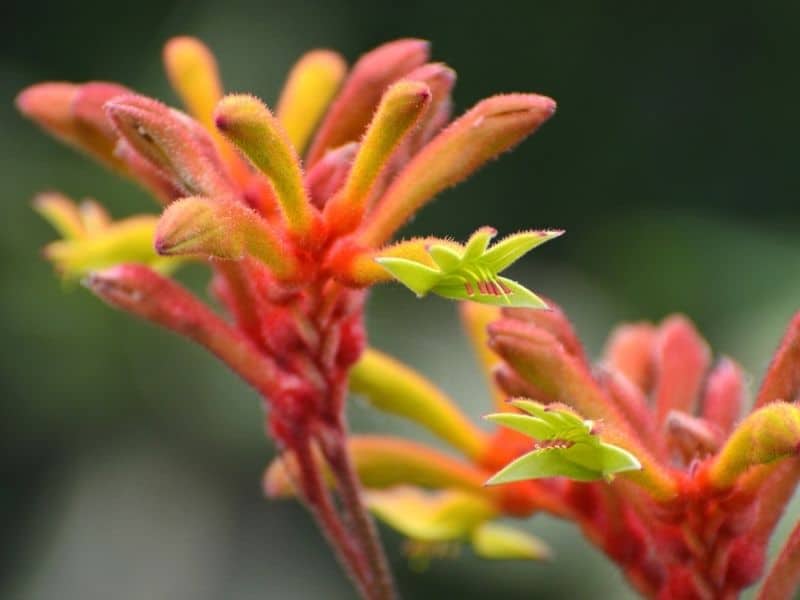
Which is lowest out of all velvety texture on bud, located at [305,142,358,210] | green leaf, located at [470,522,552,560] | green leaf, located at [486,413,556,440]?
green leaf, located at [470,522,552,560]

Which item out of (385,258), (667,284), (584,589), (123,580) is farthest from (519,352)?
(123,580)

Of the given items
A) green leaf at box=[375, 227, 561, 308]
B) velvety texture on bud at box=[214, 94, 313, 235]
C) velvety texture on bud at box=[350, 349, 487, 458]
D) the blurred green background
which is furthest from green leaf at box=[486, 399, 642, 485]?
the blurred green background

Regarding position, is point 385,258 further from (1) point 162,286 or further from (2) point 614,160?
(2) point 614,160

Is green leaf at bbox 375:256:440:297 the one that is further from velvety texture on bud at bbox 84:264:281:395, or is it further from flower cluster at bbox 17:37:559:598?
velvety texture on bud at bbox 84:264:281:395

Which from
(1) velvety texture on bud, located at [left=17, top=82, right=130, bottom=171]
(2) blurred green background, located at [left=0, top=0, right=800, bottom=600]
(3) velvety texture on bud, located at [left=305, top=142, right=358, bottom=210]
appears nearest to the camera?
(3) velvety texture on bud, located at [left=305, top=142, right=358, bottom=210]

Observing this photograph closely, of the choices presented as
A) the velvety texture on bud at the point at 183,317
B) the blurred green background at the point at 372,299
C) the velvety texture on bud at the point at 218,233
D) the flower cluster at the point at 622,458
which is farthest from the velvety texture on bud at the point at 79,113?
the blurred green background at the point at 372,299

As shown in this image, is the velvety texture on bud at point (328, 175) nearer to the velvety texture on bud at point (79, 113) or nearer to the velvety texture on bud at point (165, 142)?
the velvety texture on bud at point (165, 142)
